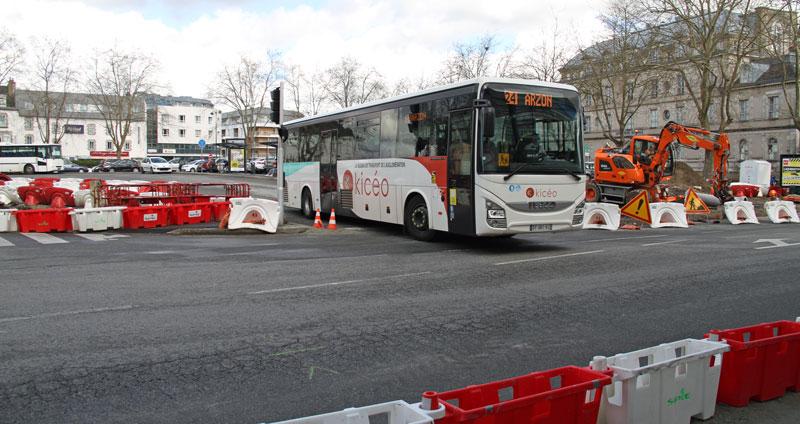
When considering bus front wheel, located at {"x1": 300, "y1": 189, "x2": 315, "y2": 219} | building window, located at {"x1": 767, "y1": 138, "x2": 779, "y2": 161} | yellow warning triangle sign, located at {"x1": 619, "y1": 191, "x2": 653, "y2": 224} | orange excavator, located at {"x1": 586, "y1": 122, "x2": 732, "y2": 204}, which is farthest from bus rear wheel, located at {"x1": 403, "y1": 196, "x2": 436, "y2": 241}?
building window, located at {"x1": 767, "y1": 138, "x2": 779, "y2": 161}

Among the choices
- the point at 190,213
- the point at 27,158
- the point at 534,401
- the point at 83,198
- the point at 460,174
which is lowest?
the point at 534,401

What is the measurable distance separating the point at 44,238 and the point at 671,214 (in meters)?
17.6

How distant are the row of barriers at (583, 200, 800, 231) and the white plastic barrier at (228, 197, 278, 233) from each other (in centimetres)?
917

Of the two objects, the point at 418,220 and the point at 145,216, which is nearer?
the point at 418,220

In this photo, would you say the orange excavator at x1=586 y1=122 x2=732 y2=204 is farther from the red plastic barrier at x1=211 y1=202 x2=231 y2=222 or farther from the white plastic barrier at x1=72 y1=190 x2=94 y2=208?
the white plastic barrier at x1=72 y1=190 x2=94 y2=208

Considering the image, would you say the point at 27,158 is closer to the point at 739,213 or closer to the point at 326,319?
the point at 739,213

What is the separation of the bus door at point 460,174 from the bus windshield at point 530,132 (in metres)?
0.40

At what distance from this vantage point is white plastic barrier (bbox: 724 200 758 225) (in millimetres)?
19375

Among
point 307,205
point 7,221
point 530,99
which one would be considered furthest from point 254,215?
point 530,99

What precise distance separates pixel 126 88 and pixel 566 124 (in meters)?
72.8

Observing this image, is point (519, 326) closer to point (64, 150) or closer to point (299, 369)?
point (299, 369)

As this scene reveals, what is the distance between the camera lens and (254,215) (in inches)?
600

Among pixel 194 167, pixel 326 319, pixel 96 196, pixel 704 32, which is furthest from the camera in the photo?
pixel 194 167

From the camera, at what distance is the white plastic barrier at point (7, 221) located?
14484mm
